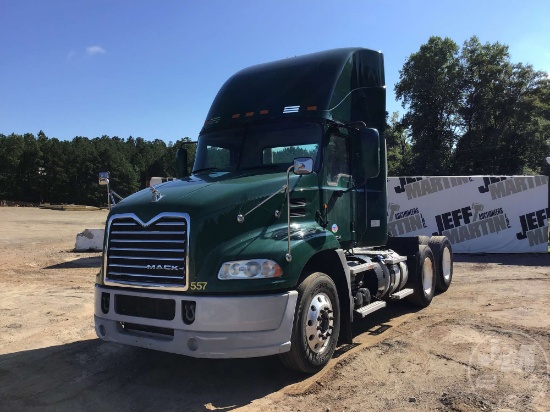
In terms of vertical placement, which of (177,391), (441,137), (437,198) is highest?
(441,137)

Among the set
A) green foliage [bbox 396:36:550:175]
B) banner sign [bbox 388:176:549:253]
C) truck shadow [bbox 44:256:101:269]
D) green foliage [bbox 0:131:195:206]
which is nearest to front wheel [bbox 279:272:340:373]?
truck shadow [bbox 44:256:101:269]

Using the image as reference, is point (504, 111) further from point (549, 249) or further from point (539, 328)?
point (539, 328)

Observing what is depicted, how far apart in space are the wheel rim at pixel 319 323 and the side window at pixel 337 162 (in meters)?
1.47

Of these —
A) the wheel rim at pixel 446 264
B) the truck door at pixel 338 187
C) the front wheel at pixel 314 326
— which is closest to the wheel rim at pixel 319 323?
the front wheel at pixel 314 326

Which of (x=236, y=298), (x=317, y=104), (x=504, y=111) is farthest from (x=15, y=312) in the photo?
(x=504, y=111)

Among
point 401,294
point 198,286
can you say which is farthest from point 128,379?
point 401,294

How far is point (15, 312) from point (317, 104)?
Answer: 20.1 feet

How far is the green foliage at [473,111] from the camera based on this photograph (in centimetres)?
3478

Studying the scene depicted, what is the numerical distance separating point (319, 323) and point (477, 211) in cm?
1368

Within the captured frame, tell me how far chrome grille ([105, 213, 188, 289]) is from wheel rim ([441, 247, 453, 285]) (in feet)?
21.1

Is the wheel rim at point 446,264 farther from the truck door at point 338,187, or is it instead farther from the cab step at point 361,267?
the truck door at point 338,187

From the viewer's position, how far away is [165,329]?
4.26 meters

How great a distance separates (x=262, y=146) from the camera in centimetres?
555

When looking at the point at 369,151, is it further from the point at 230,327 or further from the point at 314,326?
the point at 230,327
